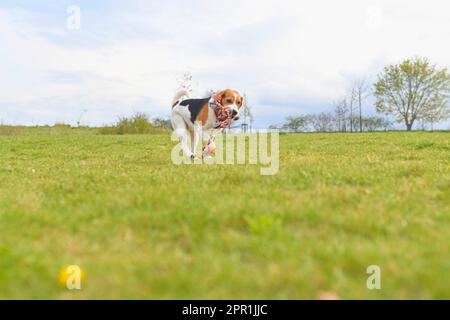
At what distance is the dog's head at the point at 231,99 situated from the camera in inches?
302

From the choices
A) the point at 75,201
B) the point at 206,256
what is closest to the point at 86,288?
the point at 206,256

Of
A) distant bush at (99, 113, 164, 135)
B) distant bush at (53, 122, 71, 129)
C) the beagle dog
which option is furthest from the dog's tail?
distant bush at (53, 122, 71, 129)

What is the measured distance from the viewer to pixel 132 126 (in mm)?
36062

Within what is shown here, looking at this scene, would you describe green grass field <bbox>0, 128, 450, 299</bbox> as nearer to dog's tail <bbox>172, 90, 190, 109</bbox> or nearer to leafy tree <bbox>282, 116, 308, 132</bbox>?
dog's tail <bbox>172, 90, 190, 109</bbox>

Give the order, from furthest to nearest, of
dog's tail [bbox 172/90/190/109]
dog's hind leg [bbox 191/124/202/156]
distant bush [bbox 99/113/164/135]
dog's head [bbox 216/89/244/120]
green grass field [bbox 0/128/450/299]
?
distant bush [bbox 99/113/164/135] < dog's tail [bbox 172/90/190/109] < dog's hind leg [bbox 191/124/202/156] < dog's head [bbox 216/89/244/120] < green grass field [bbox 0/128/450/299]

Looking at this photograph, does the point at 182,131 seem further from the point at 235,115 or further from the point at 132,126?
the point at 132,126

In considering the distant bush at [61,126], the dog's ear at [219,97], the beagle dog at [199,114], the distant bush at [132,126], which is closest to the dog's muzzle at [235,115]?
the beagle dog at [199,114]

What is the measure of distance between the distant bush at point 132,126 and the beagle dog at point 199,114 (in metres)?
28.1

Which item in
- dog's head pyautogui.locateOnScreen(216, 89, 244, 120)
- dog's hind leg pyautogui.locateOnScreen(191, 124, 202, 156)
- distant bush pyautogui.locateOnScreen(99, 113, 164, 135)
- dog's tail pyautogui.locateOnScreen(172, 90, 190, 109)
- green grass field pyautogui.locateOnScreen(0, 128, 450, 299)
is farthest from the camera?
distant bush pyautogui.locateOnScreen(99, 113, 164, 135)

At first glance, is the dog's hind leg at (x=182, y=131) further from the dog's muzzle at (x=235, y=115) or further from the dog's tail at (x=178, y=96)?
the dog's muzzle at (x=235, y=115)

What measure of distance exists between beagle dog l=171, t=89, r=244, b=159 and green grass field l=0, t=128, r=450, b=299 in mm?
2917

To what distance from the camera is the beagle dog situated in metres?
7.71

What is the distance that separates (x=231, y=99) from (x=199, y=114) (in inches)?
30.4
